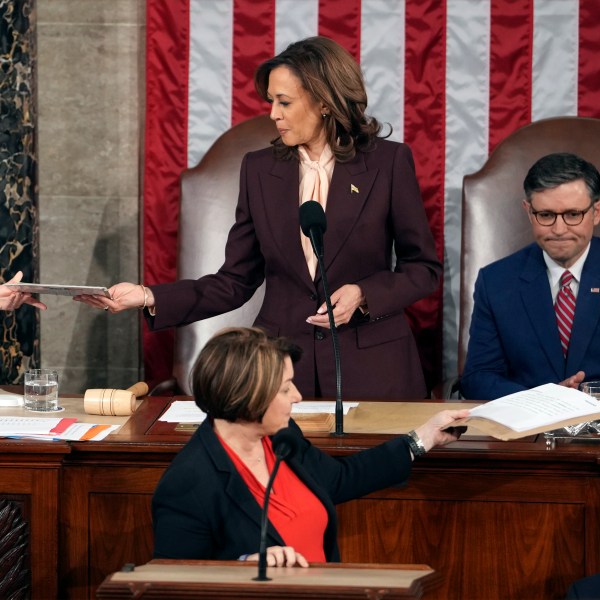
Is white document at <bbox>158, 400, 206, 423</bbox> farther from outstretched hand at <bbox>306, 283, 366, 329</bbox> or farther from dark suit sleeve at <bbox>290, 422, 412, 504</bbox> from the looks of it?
dark suit sleeve at <bbox>290, 422, 412, 504</bbox>

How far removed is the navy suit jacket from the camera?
397 cm

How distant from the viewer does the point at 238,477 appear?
8.32 ft

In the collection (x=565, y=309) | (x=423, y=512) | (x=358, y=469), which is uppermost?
(x=565, y=309)

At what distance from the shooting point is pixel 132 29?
17.1 feet

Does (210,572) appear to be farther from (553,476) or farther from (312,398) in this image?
(312,398)

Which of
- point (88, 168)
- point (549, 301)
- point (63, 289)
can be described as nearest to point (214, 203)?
point (88, 168)

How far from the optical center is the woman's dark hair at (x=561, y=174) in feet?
13.0

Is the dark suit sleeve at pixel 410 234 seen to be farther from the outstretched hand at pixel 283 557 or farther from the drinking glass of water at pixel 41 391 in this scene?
the outstretched hand at pixel 283 557

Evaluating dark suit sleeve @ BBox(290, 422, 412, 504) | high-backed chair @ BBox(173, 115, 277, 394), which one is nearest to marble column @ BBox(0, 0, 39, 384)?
high-backed chair @ BBox(173, 115, 277, 394)

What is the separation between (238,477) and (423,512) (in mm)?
730

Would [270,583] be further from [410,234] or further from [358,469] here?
[410,234]

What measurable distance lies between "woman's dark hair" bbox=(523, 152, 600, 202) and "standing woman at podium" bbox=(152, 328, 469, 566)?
5.46 ft

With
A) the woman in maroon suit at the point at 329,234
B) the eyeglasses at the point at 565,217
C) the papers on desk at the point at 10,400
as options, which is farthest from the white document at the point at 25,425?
the eyeglasses at the point at 565,217

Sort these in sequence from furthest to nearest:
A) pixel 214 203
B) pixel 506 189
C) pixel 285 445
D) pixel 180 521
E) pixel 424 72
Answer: pixel 424 72
pixel 214 203
pixel 506 189
pixel 180 521
pixel 285 445
